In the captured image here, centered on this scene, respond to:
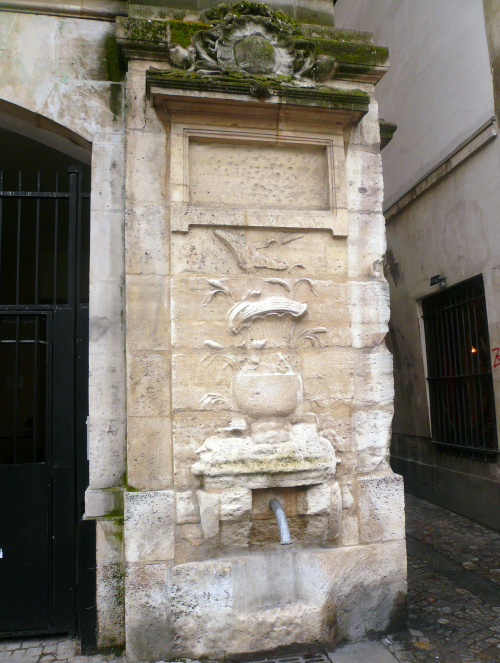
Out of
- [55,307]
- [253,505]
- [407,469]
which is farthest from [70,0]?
→ [407,469]

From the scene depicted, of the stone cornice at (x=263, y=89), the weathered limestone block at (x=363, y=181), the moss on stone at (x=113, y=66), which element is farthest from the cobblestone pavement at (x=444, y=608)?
the moss on stone at (x=113, y=66)

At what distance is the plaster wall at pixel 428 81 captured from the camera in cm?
551

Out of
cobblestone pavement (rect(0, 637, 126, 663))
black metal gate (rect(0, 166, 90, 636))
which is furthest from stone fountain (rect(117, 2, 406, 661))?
black metal gate (rect(0, 166, 90, 636))

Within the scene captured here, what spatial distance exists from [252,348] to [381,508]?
4.16ft

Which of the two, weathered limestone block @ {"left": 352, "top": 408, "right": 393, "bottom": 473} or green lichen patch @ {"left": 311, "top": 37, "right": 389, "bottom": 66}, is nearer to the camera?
weathered limestone block @ {"left": 352, "top": 408, "right": 393, "bottom": 473}

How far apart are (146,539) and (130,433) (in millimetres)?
587

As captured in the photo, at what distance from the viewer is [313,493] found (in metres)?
2.81

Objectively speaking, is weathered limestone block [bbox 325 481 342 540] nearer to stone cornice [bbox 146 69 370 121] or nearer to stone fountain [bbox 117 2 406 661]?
stone fountain [bbox 117 2 406 661]

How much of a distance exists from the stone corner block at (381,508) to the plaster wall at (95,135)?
4.84ft

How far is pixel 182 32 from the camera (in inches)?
118

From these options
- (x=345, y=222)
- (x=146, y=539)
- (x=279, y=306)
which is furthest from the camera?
(x=345, y=222)

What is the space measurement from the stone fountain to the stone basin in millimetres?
11

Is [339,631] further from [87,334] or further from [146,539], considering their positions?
[87,334]

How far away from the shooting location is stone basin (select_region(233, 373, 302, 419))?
2863mm
